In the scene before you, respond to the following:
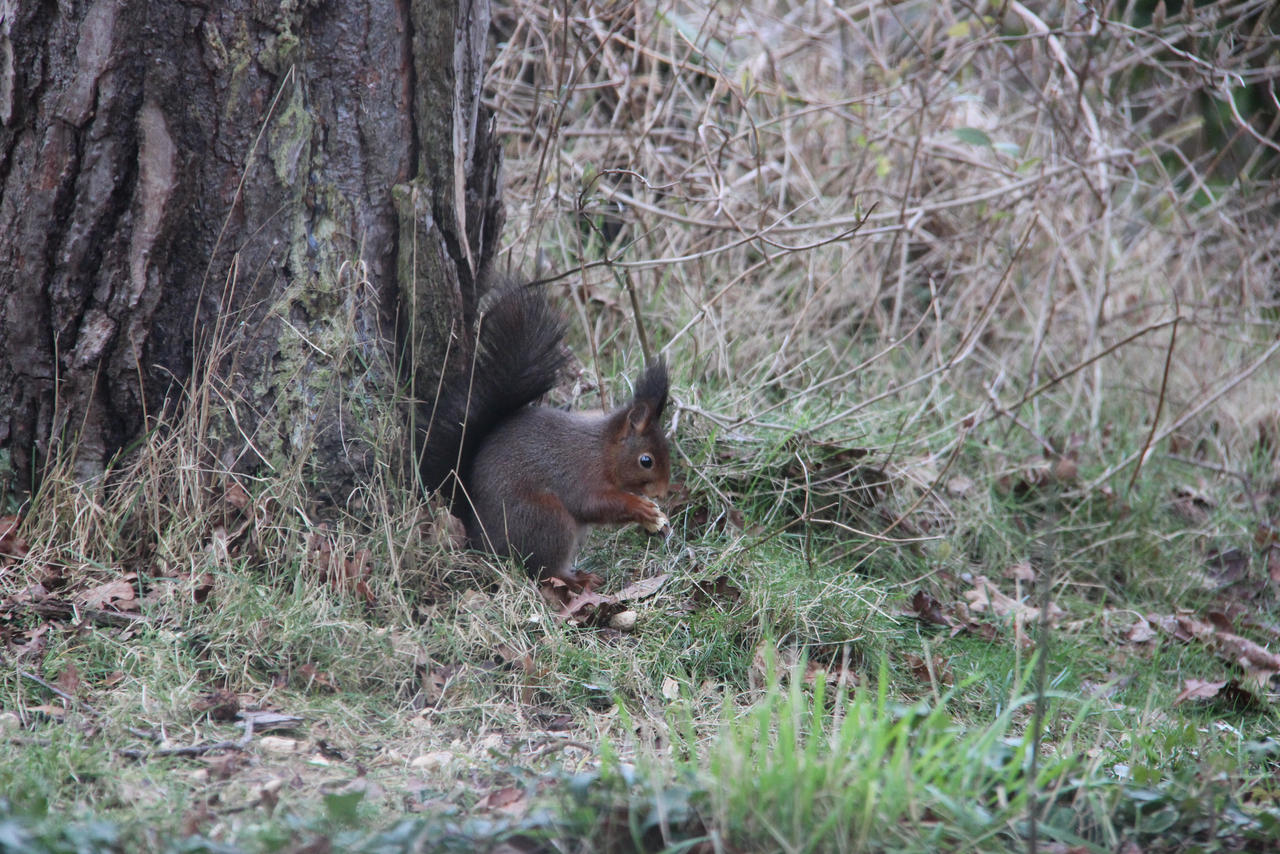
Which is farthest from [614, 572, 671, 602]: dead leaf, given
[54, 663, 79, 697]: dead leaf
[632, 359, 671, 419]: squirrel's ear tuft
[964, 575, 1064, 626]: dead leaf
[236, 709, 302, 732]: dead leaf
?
[54, 663, 79, 697]: dead leaf

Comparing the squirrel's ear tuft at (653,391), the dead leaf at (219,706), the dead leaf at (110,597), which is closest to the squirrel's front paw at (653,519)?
the squirrel's ear tuft at (653,391)

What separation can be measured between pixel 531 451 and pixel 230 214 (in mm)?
1039

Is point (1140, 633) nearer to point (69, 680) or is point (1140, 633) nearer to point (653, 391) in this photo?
point (653, 391)

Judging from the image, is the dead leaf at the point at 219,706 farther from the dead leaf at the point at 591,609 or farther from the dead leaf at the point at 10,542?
the dead leaf at the point at 591,609

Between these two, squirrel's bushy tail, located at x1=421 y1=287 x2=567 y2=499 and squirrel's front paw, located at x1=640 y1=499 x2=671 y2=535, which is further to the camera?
squirrel's front paw, located at x1=640 y1=499 x2=671 y2=535

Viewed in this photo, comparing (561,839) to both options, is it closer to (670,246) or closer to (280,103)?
(280,103)

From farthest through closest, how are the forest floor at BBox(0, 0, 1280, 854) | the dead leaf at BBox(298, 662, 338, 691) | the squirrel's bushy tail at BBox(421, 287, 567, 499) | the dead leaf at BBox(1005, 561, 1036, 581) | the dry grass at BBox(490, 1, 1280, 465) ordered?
the dry grass at BBox(490, 1, 1280, 465), the dead leaf at BBox(1005, 561, 1036, 581), the squirrel's bushy tail at BBox(421, 287, 567, 499), the dead leaf at BBox(298, 662, 338, 691), the forest floor at BBox(0, 0, 1280, 854)

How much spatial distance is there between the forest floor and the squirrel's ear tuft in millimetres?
424

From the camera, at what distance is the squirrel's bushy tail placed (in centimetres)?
314

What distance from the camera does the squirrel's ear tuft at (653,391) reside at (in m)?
3.28

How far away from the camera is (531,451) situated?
128 inches

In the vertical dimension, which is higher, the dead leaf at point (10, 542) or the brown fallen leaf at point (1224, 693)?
the dead leaf at point (10, 542)

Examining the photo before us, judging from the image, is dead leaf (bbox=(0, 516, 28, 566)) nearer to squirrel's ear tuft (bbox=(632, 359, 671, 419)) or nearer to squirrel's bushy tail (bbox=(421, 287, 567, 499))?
squirrel's bushy tail (bbox=(421, 287, 567, 499))

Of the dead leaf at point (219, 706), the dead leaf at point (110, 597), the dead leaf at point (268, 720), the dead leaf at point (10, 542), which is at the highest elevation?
the dead leaf at point (10, 542)
